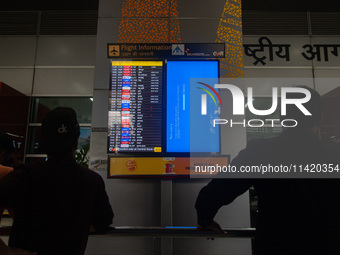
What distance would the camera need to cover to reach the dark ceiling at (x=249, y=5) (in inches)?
217

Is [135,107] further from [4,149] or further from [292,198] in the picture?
[292,198]

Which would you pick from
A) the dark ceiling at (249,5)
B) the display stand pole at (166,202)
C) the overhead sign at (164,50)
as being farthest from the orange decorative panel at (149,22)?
the dark ceiling at (249,5)

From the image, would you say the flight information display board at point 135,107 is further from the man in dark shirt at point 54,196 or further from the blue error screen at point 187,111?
the man in dark shirt at point 54,196

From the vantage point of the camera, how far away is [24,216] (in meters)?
1.16

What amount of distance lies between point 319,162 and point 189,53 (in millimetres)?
1682

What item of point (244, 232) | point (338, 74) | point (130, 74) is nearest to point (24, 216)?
point (244, 232)

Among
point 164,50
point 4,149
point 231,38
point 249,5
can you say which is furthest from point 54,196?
point 249,5

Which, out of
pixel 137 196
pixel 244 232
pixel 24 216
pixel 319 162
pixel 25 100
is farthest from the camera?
pixel 25 100

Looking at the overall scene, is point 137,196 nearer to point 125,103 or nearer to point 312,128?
point 125,103

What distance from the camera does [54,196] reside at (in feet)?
3.92

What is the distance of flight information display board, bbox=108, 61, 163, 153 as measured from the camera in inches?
101

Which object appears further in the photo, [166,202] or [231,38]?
[231,38]

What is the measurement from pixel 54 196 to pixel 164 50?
1899mm

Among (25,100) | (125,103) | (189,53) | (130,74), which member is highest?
(25,100)
